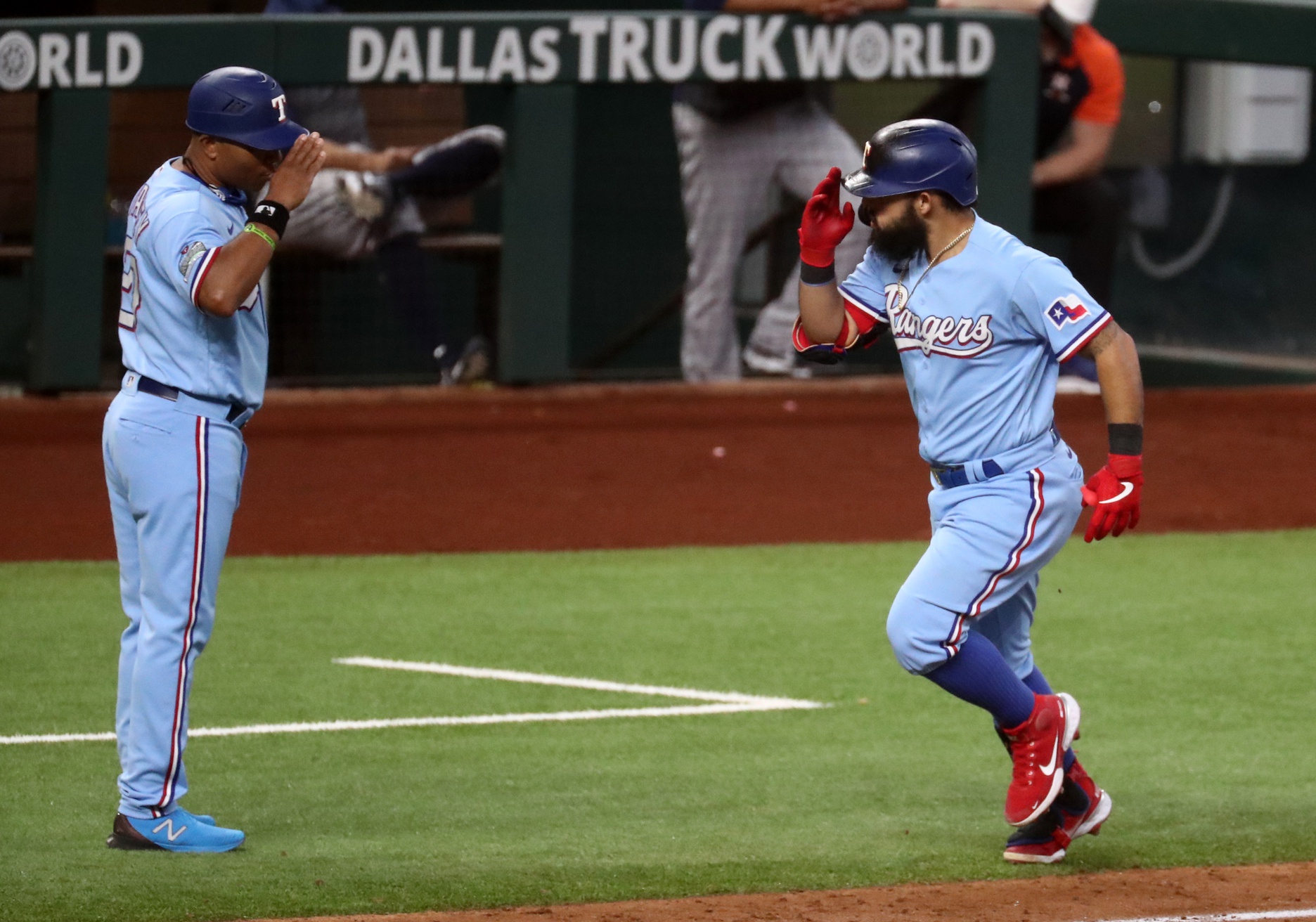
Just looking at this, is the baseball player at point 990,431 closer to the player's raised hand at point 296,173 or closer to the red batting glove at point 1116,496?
the red batting glove at point 1116,496

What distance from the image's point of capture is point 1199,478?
10.1 meters

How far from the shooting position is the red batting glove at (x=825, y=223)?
15.8 feet

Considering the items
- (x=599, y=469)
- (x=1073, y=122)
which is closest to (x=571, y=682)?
(x=599, y=469)

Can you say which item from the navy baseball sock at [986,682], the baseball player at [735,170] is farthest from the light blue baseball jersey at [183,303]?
the baseball player at [735,170]

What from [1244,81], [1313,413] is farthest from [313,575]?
[1244,81]

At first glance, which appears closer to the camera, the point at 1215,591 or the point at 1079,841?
the point at 1079,841

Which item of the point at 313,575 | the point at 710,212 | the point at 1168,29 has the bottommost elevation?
the point at 313,575

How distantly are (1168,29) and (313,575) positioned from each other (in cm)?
611

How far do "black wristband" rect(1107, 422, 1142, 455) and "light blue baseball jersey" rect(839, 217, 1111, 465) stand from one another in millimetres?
181

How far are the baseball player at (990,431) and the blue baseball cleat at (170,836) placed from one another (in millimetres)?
1526

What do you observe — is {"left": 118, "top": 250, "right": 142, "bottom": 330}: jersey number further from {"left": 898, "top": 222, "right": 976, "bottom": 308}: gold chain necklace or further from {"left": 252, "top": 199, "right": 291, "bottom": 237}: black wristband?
{"left": 898, "top": 222, "right": 976, "bottom": 308}: gold chain necklace

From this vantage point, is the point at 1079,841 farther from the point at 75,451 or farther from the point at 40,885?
the point at 75,451

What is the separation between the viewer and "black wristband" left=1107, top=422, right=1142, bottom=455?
4555mm

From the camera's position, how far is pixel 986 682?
15.0 feet
